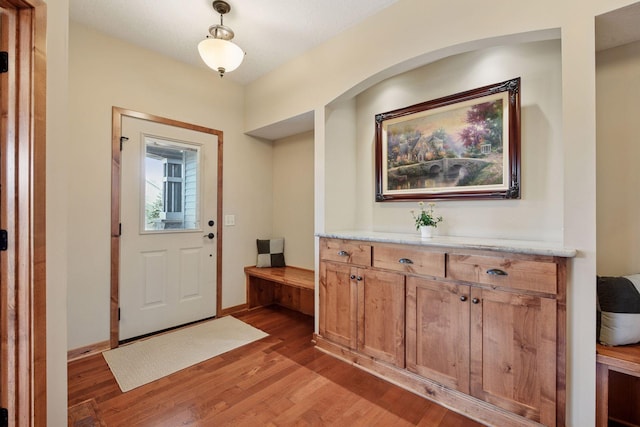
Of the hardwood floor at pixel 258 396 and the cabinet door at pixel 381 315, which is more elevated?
the cabinet door at pixel 381 315

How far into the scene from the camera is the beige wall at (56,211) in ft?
4.09

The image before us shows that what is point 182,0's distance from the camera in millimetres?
2123

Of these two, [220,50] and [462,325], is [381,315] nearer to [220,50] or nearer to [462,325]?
[462,325]

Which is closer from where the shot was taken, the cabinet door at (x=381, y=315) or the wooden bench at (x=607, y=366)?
the wooden bench at (x=607, y=366)

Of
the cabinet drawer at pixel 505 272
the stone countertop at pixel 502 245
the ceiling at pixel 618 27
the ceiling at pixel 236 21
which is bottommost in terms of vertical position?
the cabinet drawer at pixel 505 272

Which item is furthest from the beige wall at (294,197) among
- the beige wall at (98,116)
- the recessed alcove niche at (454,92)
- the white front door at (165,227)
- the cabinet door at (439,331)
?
the cabinet door at (439,331)

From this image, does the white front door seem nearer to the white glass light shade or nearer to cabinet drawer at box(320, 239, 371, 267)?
the white glass light shade

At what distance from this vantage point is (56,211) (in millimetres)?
1281

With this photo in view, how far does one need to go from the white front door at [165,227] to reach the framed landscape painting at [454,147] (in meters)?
1.94

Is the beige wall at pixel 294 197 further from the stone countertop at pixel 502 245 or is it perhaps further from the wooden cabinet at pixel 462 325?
the stone countertop at pixel 502 245

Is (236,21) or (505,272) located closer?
(505,272)

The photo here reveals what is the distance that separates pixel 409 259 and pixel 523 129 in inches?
46.0

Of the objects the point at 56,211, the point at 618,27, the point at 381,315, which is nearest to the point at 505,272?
the point at 381,315

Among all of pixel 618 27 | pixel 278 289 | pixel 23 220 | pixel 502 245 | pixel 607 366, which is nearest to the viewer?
pixel 23 220
